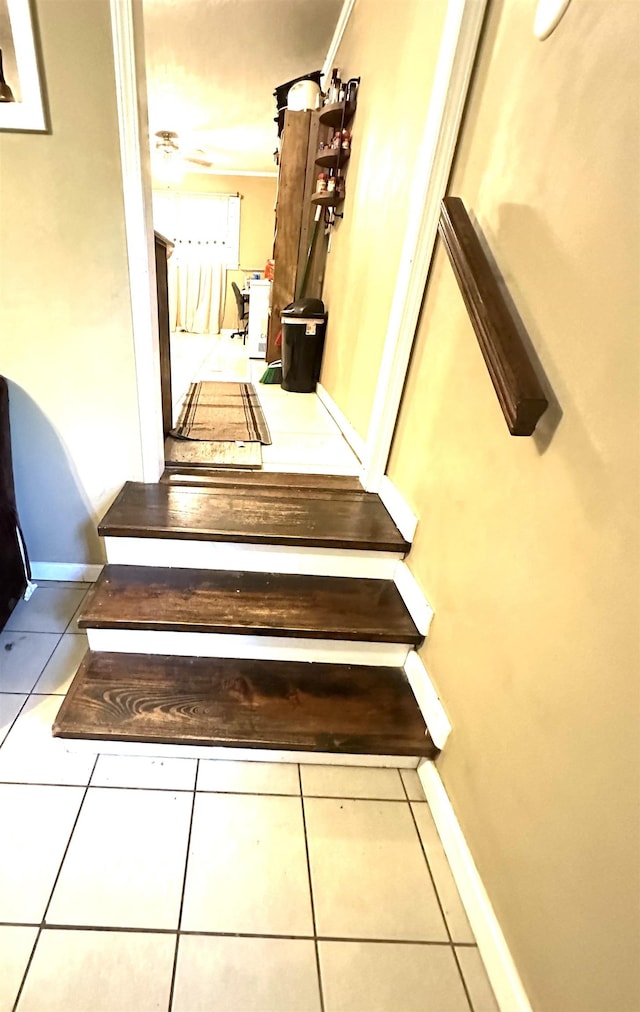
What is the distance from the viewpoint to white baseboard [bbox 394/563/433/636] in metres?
1.35

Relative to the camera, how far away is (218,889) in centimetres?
100

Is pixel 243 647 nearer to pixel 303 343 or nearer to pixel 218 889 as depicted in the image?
pixel 218 889

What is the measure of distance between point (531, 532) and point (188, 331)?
7.78 metres

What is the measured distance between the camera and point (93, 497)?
172 centimetres

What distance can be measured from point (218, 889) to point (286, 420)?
6.92 feet

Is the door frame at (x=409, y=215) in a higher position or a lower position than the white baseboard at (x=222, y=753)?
higher

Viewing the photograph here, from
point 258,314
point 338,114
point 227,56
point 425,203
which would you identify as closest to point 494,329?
point 425,203

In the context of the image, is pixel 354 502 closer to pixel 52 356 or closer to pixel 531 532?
pixel 531 532

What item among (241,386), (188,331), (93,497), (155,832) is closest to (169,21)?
(241,386)

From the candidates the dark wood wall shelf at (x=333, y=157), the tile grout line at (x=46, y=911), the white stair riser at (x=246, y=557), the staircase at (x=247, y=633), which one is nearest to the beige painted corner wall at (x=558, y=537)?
the staircase at (x=247, y=633)

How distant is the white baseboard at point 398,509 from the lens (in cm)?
151

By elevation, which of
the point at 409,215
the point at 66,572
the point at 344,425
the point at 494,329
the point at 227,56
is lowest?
the point at 66,572

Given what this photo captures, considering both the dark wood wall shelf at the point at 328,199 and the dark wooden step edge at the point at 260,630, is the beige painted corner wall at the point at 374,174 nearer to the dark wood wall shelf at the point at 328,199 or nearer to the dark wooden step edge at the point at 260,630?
the dark wood wall shelf at the point at 328,199

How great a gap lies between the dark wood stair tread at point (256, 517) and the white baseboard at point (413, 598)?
0.08 meters
